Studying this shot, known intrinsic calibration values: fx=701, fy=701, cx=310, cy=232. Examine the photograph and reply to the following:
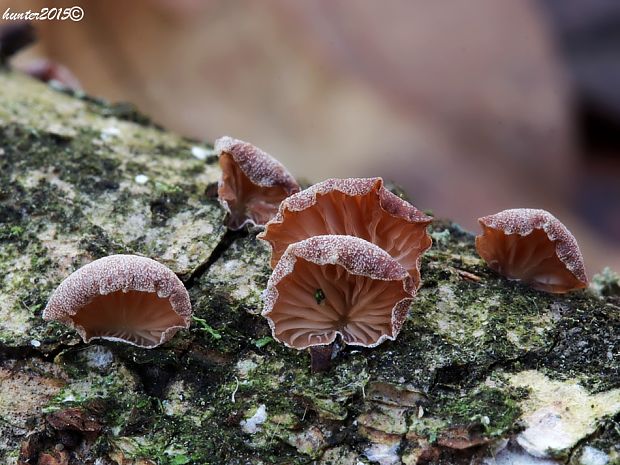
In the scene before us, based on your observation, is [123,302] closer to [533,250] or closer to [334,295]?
[334,295]

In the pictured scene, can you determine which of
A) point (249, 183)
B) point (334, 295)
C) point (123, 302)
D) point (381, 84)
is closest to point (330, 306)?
Result: point (334, 295)

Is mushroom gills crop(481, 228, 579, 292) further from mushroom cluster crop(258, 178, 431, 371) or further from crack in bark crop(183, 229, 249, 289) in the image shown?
crack in bark crop(183, 229, 249, 289)

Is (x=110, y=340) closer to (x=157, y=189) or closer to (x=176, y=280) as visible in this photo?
(x=176, y=280)

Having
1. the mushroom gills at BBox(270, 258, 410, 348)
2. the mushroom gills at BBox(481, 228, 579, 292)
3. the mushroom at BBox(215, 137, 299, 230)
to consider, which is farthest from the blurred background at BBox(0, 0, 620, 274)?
the mushroom gills at BBox(270, 258, 410, 348)

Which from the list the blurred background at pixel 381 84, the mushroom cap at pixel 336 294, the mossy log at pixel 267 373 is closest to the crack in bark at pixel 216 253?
the mossy log at pixel 267 373

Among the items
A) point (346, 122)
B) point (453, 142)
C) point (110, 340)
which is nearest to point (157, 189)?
point (110, 340)

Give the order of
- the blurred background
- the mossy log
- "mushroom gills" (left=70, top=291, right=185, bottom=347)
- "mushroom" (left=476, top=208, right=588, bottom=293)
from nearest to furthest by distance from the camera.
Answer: the mossy log
"mushroom gills" (left=70, top=291, right=185, bottom=347)
"mushroom" (left=476, top=208, right=588, bottom=293)
the blurred background
